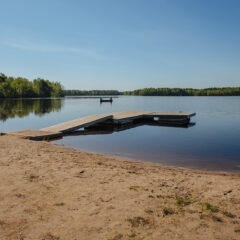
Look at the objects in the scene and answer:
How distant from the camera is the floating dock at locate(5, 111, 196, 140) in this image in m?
12.9

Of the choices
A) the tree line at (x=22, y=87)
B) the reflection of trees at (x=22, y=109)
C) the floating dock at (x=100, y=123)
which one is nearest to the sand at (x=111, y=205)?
the floating dock at (x=100, y=123)

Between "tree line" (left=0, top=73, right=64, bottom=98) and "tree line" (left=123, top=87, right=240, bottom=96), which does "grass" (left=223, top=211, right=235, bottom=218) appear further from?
"tree line" (left=123, top=87, right=240, bottom=96)

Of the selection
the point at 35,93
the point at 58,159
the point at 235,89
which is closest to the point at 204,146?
the point at 58,159

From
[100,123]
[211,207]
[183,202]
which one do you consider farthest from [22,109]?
[211,207]

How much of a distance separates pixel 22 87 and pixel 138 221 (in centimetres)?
9570

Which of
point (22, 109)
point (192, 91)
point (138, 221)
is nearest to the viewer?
point (138, 221)

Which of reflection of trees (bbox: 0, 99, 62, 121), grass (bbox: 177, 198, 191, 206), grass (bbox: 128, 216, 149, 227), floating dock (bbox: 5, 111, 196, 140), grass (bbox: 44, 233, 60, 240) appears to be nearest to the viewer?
grass (bbox: 44, 233, 60, 240)

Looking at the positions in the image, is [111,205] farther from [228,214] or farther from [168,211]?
[228,214]

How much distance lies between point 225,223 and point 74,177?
354 centimetres

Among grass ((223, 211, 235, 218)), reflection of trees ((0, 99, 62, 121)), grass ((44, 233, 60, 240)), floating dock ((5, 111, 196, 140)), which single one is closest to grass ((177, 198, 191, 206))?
grass ((223, 211, 235, 218))

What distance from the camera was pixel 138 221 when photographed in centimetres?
351

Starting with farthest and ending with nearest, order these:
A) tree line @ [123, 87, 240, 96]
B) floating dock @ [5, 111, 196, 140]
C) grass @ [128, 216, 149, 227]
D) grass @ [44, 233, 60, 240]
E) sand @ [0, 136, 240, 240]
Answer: tree line @ [123, 87, 240, 96]
floating dock @ [5, 111, 196, 140]
grass @ [128, 216, 149, 227]
sand @ [0, 136, 240, 240]
grass @ [44, 233, 60, 240]

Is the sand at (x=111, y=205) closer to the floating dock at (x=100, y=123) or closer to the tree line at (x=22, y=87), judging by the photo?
the floating dock at (x=100, y=123)

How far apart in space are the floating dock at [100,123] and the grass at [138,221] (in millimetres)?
9484
